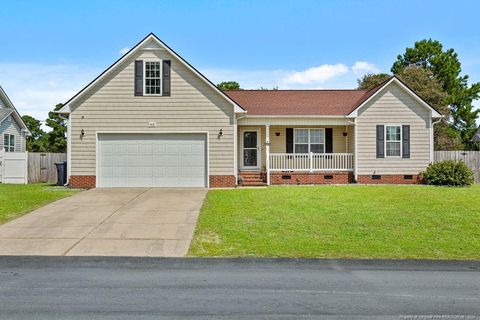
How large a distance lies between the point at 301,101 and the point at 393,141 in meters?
5.16

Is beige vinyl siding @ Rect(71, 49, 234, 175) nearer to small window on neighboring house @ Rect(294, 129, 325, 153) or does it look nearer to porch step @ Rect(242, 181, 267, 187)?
porch step @ Rect(242, 181, 267, 187)

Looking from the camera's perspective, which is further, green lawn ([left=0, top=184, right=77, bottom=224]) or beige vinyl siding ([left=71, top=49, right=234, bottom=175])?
beige vinyl siding ([left=71, top=49, right=234, bottom=175])

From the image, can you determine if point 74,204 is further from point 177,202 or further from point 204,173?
point 204,173

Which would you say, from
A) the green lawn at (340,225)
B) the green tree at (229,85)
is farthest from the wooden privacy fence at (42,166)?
the green tree at (229,85)

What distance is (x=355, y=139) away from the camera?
21.6 meters

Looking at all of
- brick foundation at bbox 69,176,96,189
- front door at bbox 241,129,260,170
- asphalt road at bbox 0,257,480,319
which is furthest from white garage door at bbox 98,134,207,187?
asphalt road at bbox 0,257,480,319

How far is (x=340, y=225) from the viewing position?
1123 centimetres

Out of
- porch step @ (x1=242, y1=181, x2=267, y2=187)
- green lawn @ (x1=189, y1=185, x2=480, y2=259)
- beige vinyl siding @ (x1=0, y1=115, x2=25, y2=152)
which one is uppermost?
beige vinyl siding @ (x1=0, y1=115, x2=25, y2=152)

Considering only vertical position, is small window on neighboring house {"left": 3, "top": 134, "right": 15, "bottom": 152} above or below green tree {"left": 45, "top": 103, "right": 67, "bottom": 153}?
below

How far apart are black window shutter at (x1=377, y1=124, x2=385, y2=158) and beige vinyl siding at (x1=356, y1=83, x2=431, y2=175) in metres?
0.19

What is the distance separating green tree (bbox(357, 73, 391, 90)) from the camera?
39.2 m

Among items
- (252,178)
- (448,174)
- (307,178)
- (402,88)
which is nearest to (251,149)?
(252,178)

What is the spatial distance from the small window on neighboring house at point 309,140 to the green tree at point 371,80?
17.9 m

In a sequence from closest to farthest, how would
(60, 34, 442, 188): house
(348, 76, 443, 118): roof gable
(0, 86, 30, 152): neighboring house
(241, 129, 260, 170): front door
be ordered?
1. (60, 34, 442, 188): house
2. (348, 76, 443, 118): roof gable
3. (241, 129, 260, 170): front door
4. (0, 86, 30, 152): neighboring house
